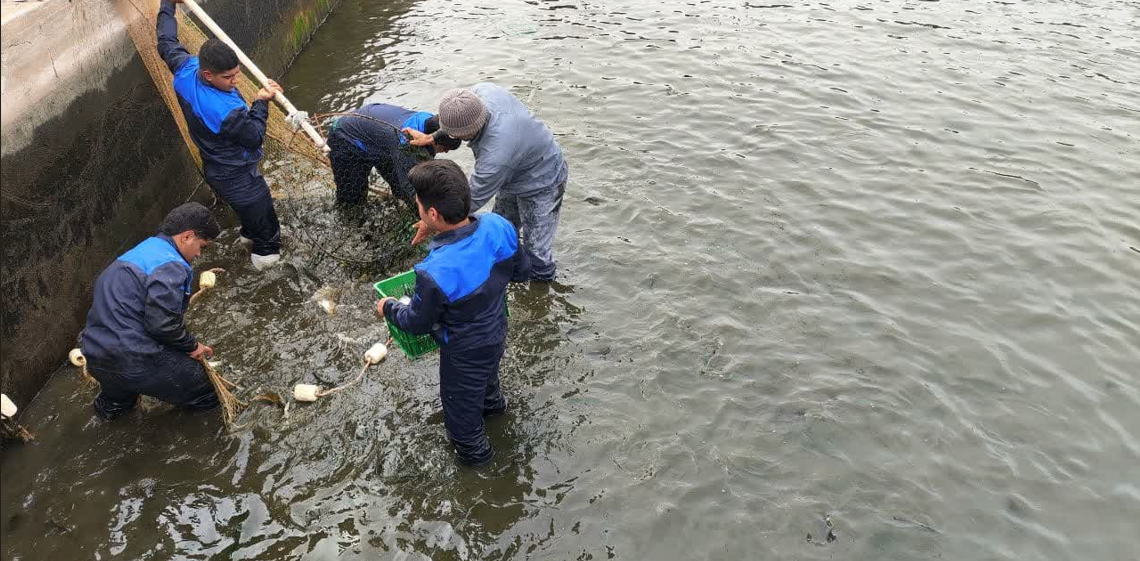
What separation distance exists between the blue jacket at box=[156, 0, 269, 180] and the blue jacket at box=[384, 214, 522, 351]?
2512 millimetres

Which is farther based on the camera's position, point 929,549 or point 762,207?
point 762,207

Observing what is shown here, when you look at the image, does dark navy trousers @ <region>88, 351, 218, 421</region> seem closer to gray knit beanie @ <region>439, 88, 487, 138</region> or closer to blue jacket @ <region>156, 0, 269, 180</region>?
blue jacket @ <region>156, 0, 269, 180</region>

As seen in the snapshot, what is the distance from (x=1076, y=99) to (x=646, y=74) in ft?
17.9

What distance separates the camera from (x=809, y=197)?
7750mm

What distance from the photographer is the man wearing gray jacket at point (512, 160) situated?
5301 millimetres

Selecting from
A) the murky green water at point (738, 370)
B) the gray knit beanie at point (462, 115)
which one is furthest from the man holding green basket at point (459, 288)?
the gray knit beanie at point (462, 115)

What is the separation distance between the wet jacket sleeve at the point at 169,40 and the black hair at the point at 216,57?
45 cm

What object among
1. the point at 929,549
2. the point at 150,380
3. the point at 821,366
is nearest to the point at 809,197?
the point at 821,366

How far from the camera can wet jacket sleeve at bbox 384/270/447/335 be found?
4.07 metres

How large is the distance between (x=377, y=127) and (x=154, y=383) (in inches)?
110

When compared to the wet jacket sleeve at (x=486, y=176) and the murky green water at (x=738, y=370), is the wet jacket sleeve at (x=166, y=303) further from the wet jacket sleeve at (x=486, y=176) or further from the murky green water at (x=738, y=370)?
the wet jacket sleeve at (x=486, y=176)

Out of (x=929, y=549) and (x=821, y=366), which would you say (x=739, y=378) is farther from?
(x=929, y=549)

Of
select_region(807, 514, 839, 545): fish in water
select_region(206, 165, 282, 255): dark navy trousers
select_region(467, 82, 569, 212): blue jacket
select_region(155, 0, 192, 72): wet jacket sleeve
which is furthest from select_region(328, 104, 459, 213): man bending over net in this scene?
select_region(807, 514, 839, 545): fish in water

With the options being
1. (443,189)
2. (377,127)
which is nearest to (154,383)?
(443,189)
